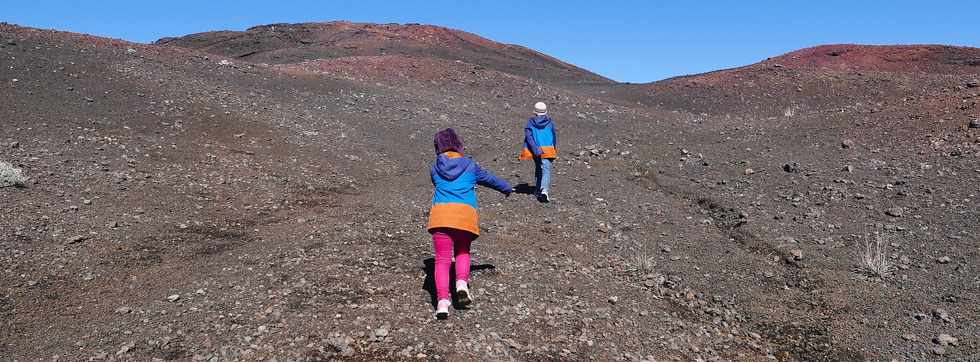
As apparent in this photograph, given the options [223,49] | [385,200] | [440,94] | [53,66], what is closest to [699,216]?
[385,200]

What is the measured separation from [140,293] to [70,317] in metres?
0.58

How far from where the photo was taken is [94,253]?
6207 mm

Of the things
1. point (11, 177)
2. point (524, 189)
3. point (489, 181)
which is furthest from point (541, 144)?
point (11, 177)

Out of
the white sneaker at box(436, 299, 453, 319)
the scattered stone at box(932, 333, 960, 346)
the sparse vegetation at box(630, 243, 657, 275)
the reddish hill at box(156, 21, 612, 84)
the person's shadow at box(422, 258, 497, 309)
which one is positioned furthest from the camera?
the reddish hill at box(156, 21, 612, 84)

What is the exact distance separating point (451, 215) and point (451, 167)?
1.20ft

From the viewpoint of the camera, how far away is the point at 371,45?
31.0 metres

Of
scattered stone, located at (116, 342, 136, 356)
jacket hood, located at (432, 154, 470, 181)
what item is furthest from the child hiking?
scattered stone, located at (116, 342, 136, 356)

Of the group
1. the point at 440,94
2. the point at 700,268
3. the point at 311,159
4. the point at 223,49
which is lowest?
the point at 700,268

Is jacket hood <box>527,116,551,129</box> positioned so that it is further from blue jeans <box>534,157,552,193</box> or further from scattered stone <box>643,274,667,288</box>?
scattered stone <box>643,274,667,288</box>

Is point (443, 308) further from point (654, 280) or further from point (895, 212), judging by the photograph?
point (895, 212)

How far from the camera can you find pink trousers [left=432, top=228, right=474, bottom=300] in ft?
16.0

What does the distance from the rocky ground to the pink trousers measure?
0.27m

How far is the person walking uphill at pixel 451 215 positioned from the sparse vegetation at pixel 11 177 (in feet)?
18.2

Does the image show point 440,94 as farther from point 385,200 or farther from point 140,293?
point 140,293
